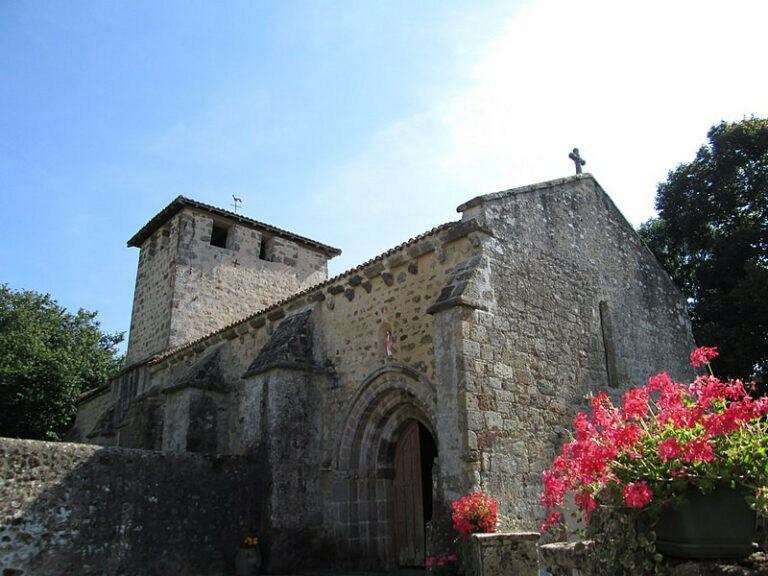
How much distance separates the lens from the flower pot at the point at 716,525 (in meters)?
2.91

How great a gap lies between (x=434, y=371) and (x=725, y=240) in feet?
35.7

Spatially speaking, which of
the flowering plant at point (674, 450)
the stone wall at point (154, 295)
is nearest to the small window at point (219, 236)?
the stone wall at point (154, 295)

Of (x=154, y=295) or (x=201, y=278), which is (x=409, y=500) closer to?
(x=201, y=278)

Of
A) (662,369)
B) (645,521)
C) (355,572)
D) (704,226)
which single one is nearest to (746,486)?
(645,521)

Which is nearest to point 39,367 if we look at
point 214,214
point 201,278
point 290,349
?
point 201,278

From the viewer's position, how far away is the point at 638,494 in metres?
2.95

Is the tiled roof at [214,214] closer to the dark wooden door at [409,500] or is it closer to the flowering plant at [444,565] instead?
the dark wooden door at [409,500]

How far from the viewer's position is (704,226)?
55.5 feet

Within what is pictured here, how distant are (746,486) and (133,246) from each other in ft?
71.1

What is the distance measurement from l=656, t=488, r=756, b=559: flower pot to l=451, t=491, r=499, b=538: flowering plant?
3965 mm

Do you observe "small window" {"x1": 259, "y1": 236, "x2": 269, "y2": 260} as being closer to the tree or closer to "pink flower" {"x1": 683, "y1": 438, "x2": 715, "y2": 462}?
the tree

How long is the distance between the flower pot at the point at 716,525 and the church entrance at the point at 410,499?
287 inches

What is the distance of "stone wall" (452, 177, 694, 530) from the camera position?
8.03m

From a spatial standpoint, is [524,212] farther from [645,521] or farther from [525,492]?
[645,521]
